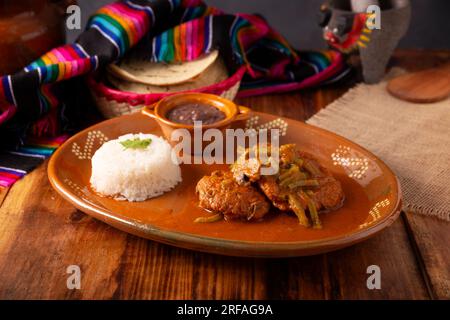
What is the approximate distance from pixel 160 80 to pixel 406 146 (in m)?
1.17

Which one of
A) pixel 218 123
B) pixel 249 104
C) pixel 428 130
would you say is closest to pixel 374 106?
pixel 428 130

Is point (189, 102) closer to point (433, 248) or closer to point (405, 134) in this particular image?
point (405, 134)

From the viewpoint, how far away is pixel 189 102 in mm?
2629

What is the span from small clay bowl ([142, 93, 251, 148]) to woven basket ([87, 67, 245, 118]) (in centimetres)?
19

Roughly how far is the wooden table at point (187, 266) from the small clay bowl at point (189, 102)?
1.66 feet

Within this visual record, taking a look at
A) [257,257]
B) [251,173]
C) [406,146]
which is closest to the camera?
[257,257]

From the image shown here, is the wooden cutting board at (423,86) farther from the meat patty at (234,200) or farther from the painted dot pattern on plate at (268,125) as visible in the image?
the meat patty at (234,200)

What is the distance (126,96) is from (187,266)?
1.09 metres

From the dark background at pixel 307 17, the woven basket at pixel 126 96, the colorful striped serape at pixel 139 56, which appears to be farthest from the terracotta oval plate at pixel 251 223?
the dark background at pixel 307 17

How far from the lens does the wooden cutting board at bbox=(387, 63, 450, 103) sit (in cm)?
315

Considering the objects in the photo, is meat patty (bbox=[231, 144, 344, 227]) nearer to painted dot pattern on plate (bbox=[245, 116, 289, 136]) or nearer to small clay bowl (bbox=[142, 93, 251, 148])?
small clay bowl (bbox=[142, 93, 251, 148])

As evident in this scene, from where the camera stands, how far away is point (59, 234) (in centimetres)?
212

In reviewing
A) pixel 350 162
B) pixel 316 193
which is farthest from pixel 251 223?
pixel 350 162

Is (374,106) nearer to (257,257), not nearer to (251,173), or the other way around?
(251,173)
